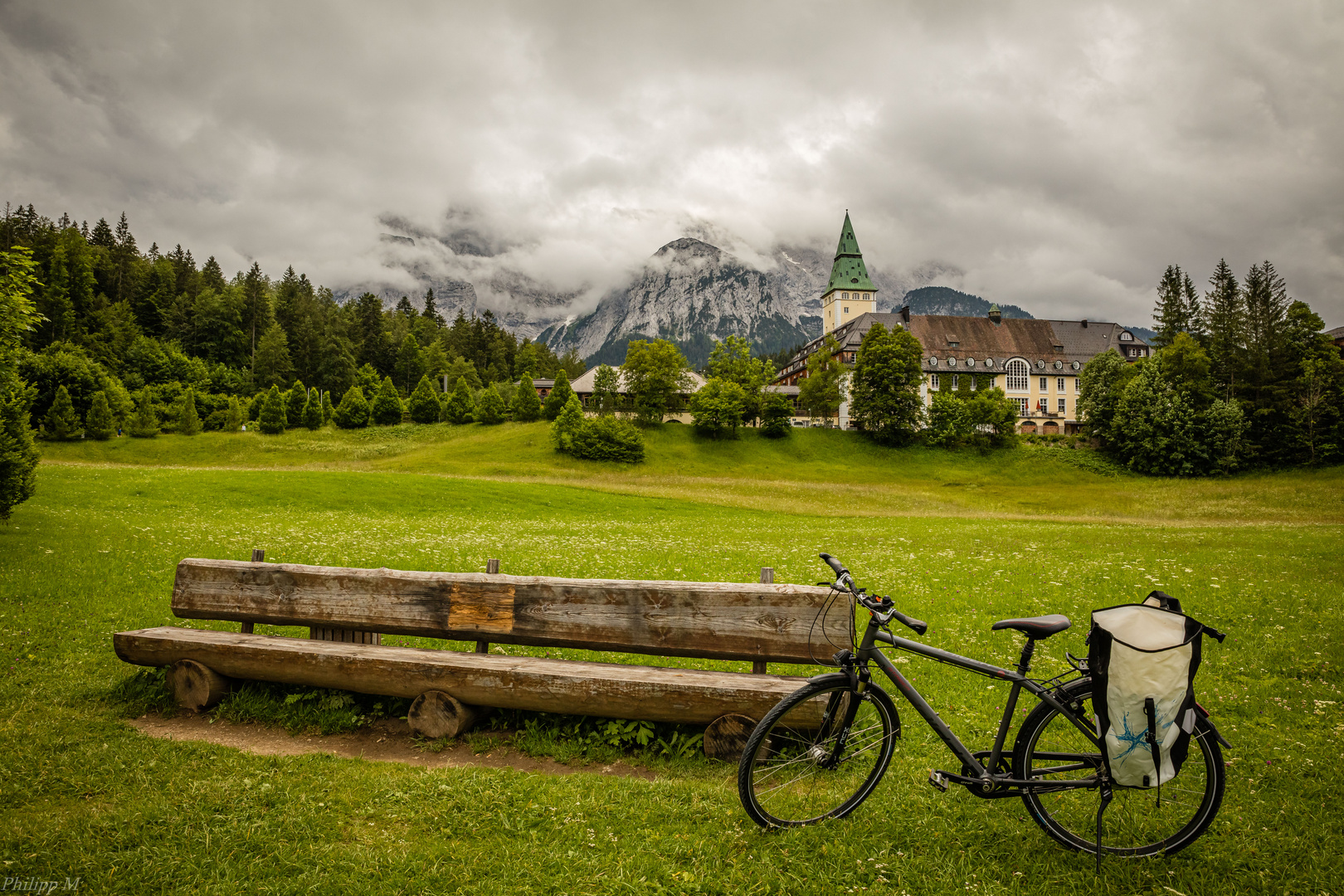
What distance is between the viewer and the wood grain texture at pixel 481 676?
6223mm

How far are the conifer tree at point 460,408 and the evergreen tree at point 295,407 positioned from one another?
58.6 ft

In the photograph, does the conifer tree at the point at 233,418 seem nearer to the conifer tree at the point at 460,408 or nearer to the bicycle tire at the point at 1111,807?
the conifer tree at the point at 460,408

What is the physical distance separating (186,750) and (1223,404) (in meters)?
92.9

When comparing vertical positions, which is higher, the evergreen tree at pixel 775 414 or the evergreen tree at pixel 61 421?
the evergreen tree at pixel 775 414

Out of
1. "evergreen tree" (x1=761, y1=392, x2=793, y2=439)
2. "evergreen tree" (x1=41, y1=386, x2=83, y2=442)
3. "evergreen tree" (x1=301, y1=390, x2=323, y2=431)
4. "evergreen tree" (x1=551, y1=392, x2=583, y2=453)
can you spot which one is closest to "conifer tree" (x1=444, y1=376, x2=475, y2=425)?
"evergreen tree" (x1=301, y1=390, x2=323, y2=431)

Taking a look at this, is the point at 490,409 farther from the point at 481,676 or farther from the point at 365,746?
Result: the point at 481,676

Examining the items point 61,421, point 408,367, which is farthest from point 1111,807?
point 408,367

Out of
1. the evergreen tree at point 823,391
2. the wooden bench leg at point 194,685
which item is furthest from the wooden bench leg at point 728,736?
the evergreen tree at point 823,391

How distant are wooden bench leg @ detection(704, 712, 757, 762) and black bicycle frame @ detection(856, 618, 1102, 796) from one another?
4.97 ft

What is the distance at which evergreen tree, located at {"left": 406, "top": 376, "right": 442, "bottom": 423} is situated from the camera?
87.9 metres

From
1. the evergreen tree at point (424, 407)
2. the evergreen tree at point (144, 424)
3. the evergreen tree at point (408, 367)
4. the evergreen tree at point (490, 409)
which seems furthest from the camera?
the evergreen tree at point (408, 367)

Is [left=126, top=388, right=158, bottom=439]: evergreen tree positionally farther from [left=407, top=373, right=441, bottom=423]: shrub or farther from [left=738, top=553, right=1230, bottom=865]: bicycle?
[left=738, top=553, right=1230, bottom=865]: bicycle

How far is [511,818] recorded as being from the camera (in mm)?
5305

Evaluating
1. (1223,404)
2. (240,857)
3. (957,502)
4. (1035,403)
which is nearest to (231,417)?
(957,502)
